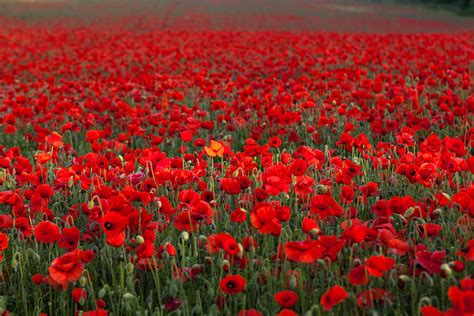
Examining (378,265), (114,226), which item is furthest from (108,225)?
(378,265)

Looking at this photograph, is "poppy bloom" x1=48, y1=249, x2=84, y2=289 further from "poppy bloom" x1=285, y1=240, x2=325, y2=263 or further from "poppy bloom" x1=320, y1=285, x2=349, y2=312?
Result: "poppy bloom" x1=320, y1=285, x2=349, y2=312

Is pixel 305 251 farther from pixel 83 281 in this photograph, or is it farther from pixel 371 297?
pixel 83 281

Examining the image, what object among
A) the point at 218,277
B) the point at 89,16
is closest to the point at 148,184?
the point at 218,277

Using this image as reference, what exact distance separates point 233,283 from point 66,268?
1.92 feet

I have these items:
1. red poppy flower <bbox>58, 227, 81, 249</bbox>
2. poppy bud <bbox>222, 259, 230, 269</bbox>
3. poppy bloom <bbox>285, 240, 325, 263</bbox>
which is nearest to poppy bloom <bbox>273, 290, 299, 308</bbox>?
poppy bloom <bbox>285, 240, 325, 263</bbox>

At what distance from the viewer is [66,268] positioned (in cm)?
201

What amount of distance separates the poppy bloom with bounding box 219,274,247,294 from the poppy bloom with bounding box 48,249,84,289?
1.71 ft

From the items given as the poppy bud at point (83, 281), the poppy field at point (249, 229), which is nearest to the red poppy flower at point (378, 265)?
the poppy field at point (249, 229)

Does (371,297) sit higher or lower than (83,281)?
higher

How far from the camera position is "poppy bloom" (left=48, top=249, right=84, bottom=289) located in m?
2.00

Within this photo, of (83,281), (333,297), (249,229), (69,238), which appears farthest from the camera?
(249,229)

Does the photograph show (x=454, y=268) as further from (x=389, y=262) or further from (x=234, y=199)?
(x=234, y=199)

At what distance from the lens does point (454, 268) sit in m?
1.97

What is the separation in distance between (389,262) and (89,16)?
2887cm
